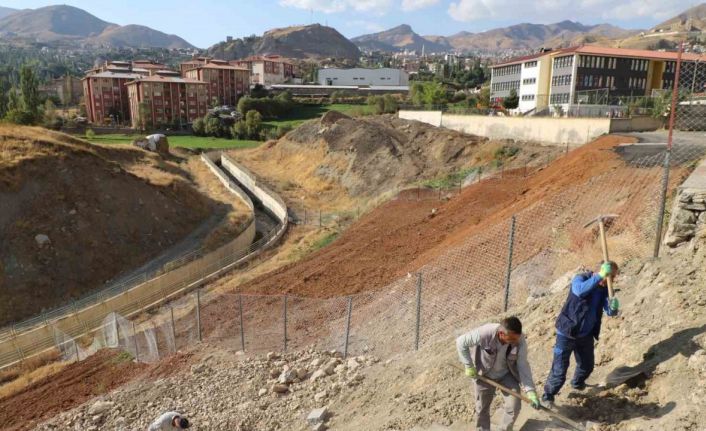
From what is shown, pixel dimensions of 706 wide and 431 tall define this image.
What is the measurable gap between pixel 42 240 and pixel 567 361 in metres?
26.5

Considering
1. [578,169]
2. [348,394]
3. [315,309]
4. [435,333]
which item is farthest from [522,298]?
[578,169]

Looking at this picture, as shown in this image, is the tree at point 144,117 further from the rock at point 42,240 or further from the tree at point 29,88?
the rock at point 42,240

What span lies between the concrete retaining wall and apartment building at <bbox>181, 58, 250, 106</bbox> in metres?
70.9

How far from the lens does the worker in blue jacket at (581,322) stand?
20.2 ft

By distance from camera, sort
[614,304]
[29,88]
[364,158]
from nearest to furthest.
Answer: [614,304] < [364,158] < [29,88]

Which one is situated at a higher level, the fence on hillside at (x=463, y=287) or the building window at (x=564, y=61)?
the building window at (x=564, y=61)

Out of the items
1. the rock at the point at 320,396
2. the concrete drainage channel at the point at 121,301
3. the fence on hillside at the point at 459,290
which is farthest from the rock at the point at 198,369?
the concrete drainage channel at the point at 121,301

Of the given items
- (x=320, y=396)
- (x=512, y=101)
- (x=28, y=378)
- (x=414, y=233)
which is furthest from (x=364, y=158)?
(x=320, y=396)

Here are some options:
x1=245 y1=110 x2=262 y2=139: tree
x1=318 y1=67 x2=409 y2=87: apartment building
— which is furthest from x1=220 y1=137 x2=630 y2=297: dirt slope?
x1=318 y1=67 x2=409 y2=87: apartment building

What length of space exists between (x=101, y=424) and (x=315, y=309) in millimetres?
6245

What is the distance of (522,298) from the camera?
36.4ft

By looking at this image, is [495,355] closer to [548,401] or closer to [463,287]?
[548,401]

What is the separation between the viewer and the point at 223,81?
356 ft

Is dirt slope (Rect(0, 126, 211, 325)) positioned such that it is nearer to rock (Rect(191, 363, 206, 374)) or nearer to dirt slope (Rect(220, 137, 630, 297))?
dirt slope (Rect(220, 137, 630, 297))
